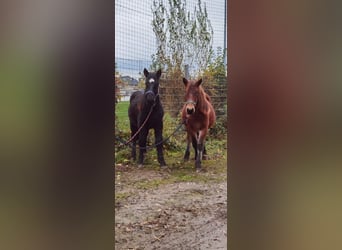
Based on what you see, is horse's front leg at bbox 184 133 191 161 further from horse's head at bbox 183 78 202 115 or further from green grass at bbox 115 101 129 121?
green grass at bbox 115 101 129 121

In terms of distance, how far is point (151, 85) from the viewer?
1.08m

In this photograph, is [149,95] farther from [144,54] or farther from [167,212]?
[167,212]

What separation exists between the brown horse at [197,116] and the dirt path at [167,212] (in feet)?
0.32

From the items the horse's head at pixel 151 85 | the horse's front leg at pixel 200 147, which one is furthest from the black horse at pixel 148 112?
the horse's front leg at pixel 200 147

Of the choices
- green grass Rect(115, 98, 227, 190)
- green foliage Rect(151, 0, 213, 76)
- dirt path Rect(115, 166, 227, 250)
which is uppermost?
green foliage Rect(151, 0, 213, 76)

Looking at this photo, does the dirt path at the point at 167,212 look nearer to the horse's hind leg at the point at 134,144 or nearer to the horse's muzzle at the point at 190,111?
the horse's hind leg at the point at 134,144

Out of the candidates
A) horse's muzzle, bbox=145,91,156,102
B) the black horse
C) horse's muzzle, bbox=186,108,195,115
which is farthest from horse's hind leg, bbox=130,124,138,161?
horse's muzzle, bbox=186,108,195,115

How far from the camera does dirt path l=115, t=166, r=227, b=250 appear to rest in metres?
0.89

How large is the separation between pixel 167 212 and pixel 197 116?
337 mm

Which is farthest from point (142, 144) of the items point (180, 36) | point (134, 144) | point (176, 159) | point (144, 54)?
point (180, 36)

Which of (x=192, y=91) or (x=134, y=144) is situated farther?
(x=192, y=91)

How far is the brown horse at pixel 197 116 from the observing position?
3.60 feet
